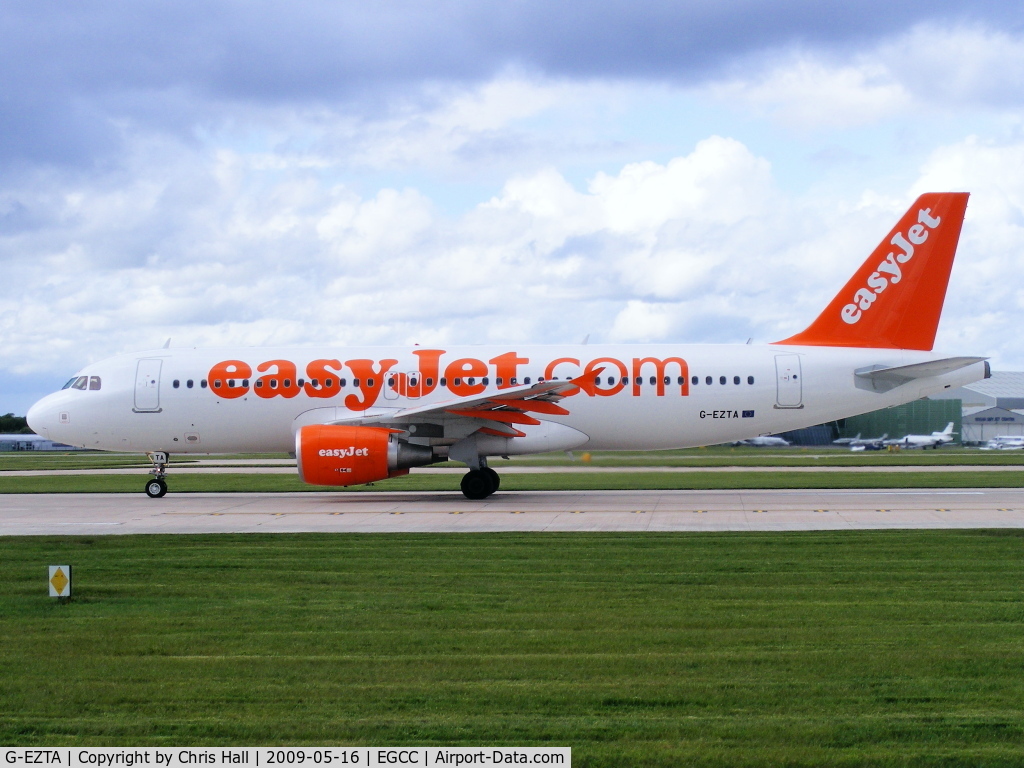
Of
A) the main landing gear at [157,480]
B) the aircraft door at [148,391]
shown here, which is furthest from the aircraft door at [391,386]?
Answer: the main landing gear at [157,480]

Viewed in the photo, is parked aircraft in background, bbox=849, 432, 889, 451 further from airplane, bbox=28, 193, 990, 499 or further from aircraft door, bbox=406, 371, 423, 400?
aircraft door, bbox=406, 371, 423, 400

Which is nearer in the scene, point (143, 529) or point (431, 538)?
point (431, 538)

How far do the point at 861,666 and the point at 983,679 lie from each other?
0.86 metres

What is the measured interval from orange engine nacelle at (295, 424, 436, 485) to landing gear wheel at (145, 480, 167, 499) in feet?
17.4

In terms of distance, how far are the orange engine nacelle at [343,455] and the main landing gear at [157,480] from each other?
5327 millimetres

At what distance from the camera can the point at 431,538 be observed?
16078 millimetres

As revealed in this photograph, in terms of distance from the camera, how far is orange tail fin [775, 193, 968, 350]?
2469 centimetres

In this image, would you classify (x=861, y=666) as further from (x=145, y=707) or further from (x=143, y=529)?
(x=143, y=529)

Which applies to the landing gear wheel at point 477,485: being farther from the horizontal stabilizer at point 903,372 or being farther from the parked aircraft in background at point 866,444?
the parked aircraft in background at point 866,444

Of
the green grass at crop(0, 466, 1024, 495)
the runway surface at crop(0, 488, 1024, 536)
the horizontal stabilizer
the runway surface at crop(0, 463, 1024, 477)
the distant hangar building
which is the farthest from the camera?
the distant hangar building

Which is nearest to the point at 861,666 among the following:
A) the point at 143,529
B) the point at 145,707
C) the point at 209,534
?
the point at 145,707

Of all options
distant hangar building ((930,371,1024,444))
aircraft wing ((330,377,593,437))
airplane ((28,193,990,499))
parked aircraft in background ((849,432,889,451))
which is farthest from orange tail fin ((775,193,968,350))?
distant hangar building ((930,371,1024,444))

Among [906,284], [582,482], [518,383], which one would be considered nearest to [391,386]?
[518,383]

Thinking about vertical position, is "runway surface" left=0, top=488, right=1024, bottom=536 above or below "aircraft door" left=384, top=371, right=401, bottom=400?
below
